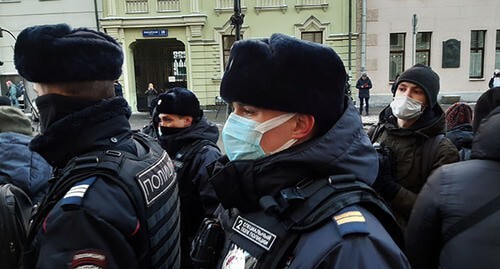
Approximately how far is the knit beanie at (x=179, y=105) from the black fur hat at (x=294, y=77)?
220 cm

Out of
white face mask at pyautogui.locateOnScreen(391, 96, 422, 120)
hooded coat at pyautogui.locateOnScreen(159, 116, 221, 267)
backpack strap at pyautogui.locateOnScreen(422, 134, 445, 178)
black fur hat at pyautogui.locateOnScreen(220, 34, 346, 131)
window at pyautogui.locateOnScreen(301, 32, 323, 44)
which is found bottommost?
hooded coat at pyautogui.locateOnScreen(159, 116, 221, 267)

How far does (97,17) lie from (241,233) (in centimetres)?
2124

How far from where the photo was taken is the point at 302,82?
1404mm

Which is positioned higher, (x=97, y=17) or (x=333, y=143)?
(x=97, y=17)

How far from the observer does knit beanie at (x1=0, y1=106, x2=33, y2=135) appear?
97.0 inches

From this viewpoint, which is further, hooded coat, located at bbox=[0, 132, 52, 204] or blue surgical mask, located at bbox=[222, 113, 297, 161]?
hooded coat, located at bbox=[0, 132, 52, 204]

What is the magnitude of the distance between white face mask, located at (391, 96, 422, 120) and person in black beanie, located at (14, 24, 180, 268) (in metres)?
2.08

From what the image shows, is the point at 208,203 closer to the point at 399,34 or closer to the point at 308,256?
the point at 308,256

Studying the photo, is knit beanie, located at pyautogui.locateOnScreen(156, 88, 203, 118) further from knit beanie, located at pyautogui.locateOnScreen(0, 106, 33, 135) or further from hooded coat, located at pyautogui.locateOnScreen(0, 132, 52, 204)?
hooded coat, located at pyautogui.locateOnScreen(0, 132, 52, 204)

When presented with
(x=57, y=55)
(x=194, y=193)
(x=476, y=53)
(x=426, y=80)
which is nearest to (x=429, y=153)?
(x=426, y=80)

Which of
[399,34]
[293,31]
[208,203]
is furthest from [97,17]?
[208,203]

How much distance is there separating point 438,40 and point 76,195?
21226 mm

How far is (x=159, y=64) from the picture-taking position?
71.6 ft

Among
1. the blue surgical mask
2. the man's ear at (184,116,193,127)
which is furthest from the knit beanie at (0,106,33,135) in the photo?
the blue surgical mask
